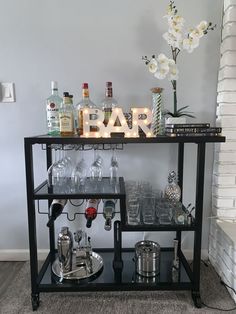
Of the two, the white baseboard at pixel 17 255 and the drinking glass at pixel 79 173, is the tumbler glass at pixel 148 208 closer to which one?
the drinking glass at pixel 79 173

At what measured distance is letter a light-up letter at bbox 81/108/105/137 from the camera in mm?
1170

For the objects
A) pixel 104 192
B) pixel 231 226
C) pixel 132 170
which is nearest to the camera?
pixel 104 192

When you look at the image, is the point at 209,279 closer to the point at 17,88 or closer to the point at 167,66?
the point at 167,66

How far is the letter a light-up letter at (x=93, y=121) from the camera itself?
1.17 meters

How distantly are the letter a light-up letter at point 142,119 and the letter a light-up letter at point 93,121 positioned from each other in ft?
0.49

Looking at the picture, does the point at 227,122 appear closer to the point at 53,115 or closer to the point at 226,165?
the point at 226,165

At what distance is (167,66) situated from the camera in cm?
123

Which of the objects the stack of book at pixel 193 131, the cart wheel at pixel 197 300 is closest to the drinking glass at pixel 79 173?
the stack of book at pixel 193 131

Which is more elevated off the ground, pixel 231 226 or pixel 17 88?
pixel 17 88

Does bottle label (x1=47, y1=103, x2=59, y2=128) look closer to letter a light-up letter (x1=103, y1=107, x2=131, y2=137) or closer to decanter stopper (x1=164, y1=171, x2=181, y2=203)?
letter a light-up letter (x1=103, y1=107, x2=131, y2=137)

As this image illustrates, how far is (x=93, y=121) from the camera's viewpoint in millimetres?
1173

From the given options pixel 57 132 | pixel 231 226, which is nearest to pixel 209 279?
pixel 231 226

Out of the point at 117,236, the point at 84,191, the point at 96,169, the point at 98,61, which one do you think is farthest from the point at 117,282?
the point at 98,61

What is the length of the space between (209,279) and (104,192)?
84cm
